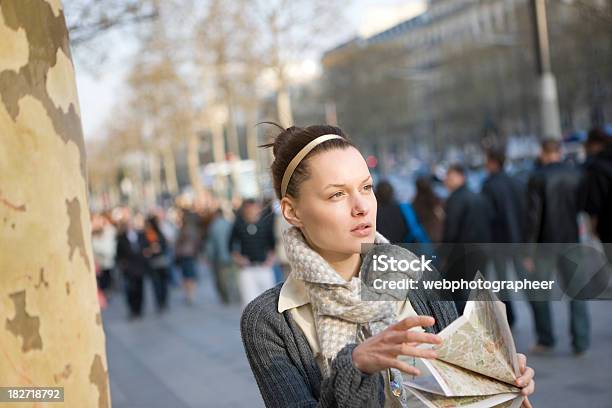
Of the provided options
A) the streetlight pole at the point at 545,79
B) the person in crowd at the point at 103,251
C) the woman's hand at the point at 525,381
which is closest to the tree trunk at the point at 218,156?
the person in crowd at the point at 103,251

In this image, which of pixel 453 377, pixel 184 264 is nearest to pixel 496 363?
pixel 453 377

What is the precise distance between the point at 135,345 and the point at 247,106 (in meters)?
29.0

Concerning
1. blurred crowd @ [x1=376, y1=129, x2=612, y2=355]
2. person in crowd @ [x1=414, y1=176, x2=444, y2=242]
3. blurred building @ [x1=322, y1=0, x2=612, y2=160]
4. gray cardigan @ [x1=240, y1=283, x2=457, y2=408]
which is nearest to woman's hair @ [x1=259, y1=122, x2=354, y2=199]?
gray cardigan @ [x1=240, y1=283, x2=457, y2=408]

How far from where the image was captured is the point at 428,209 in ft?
34.0

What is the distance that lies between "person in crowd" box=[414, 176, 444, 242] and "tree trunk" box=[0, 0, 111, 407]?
306 inches

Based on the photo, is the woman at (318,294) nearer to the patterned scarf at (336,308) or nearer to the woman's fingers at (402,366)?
the patterned scarf at (336,308)

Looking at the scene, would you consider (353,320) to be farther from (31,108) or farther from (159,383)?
(159,383)

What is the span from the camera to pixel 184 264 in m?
18.0

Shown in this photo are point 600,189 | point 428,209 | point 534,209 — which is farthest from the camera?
point 428,209

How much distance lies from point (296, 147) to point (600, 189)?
20.5ft

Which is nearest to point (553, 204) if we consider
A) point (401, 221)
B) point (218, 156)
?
point (401, 221)

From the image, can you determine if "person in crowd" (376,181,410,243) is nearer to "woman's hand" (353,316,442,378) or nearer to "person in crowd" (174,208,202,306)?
"woman's hand" (353,316,442,378)

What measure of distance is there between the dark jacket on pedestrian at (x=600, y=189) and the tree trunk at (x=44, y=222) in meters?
6.32

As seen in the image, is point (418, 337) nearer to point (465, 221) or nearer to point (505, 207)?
point (465, 221)
